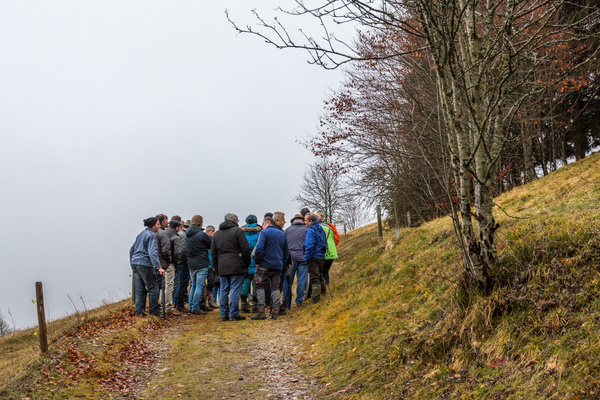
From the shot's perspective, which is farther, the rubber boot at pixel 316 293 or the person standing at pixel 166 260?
the rubber boot at pixel 316 293

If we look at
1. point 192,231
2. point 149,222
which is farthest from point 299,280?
point 149,222

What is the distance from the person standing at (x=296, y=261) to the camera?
12078 mm

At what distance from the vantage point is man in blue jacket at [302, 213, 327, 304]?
37.4ft

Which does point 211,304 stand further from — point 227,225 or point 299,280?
point 227,225

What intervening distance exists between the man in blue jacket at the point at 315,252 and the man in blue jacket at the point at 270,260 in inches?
20.7

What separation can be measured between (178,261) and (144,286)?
1.14 m

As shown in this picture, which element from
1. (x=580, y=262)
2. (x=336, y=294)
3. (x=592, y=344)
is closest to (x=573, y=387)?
(x=592, y=344)

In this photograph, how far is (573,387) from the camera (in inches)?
133

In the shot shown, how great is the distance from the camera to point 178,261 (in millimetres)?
11930

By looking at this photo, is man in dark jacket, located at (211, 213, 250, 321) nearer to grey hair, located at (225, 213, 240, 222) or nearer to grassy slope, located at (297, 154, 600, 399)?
grey hair, located at (225, 213, 240, 222)

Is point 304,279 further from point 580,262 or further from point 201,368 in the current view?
point 580,262

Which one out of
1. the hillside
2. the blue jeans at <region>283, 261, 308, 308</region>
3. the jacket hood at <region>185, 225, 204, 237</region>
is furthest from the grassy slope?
the jacket hood at <region>185, 225, 204, 237</region>

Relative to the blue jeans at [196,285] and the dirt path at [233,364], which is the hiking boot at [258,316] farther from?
the blue jeans at [196,285]

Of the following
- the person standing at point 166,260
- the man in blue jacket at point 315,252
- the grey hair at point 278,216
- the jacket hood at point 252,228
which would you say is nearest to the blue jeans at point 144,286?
the person standing at point 166,260
